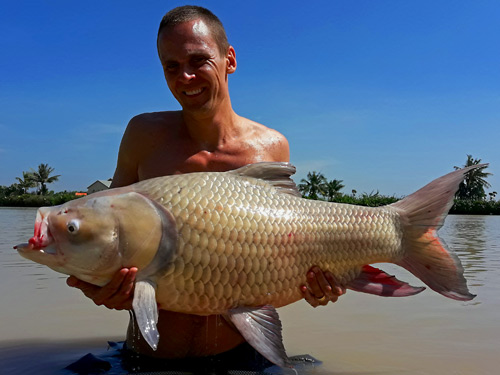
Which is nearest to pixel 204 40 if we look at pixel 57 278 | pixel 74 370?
pixel 74 370

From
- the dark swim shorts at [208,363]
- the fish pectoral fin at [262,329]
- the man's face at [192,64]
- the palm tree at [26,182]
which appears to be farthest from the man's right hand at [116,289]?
the palm tree at [26,182]

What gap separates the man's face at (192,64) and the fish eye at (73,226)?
1.34 m

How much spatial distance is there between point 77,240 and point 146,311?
17.3 inches

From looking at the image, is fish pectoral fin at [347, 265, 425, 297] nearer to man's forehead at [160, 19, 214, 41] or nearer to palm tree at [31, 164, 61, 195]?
man's forehead at [160, 19, 214, 41]

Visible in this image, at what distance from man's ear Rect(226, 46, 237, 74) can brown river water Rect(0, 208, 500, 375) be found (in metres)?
2.04

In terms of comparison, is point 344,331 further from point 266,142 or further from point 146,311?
point 146,311

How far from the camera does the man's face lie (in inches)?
130

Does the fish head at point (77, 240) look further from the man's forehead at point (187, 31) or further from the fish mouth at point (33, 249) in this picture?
the man's forehead at point (187, 31)

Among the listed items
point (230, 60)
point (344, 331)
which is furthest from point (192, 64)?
point (344, 331)

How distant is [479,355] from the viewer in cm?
352

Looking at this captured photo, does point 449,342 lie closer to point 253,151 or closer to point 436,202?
point 436,202

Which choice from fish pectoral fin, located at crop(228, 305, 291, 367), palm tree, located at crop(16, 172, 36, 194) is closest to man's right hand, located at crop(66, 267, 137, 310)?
fish pectoral fin, located at crop(228, 305, 291, 367)

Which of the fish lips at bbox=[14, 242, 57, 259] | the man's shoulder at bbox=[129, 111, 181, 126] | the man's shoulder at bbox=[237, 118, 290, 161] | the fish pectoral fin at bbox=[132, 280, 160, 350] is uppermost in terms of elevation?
the man's shoulder at bbox=[129, 111, 181, 126]

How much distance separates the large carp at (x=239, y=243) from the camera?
234 centimetres
